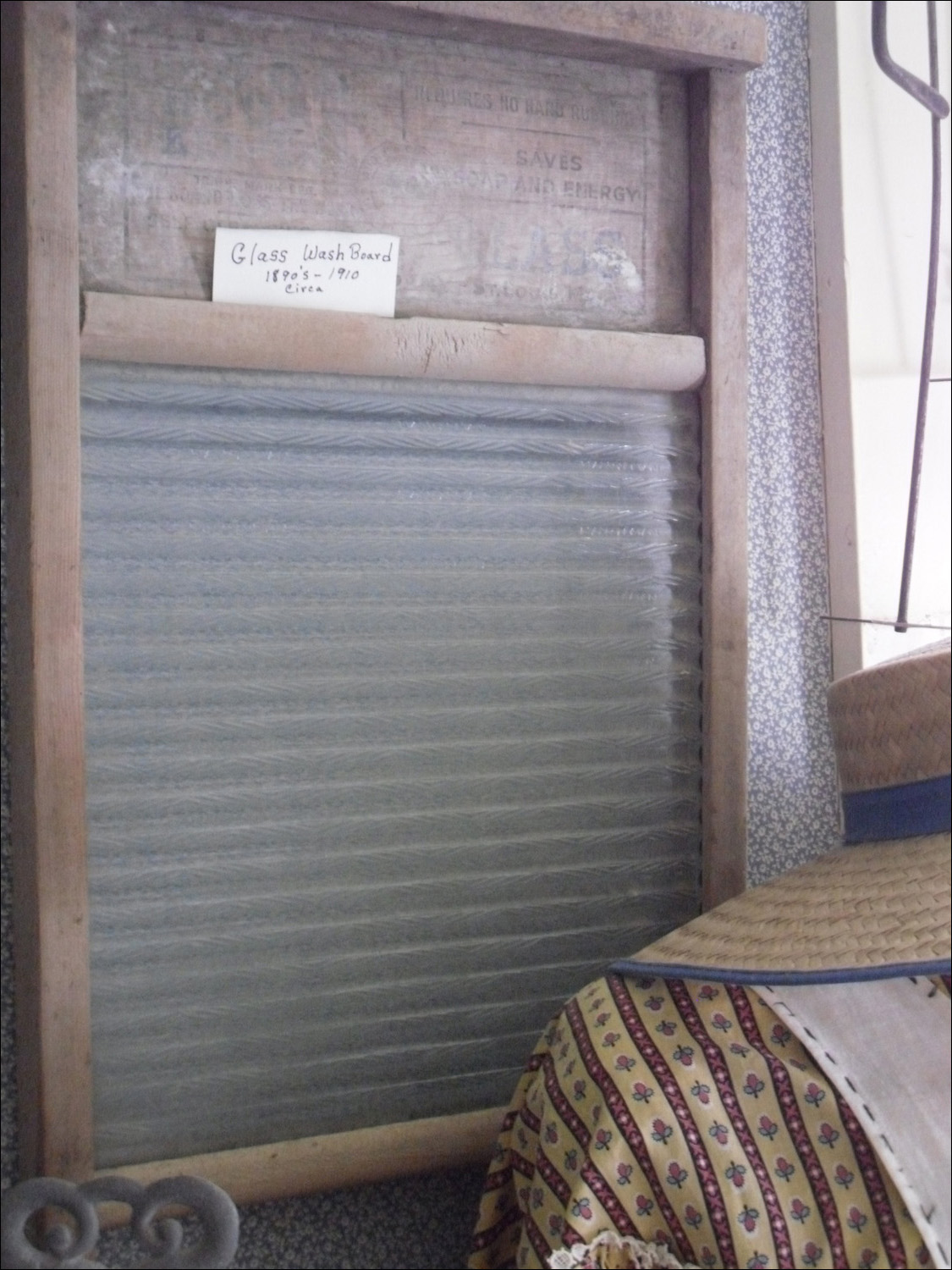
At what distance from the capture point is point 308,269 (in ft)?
4.07

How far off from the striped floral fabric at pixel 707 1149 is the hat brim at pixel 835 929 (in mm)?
36

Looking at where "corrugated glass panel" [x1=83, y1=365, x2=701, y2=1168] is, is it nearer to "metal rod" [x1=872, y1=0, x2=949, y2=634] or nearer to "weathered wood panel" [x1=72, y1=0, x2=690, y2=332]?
"weathered wood panel" [x1=72, y1=0, x2=690, y2=332]

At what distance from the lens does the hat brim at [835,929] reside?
96 cm

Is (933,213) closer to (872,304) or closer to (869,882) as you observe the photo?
(872,304)

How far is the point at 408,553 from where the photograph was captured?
1292 millimetres

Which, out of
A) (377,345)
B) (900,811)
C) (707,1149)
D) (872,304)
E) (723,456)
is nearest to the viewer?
(707,1149)

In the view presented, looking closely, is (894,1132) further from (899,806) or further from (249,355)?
(249,355)

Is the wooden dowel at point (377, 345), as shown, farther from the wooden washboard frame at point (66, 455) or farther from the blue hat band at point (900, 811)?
the blue hat band at point (900, 811)

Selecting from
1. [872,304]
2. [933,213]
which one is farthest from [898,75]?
[872,304]

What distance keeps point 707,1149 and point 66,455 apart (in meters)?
0.82

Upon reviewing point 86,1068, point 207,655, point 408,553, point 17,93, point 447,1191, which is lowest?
point 447,1191

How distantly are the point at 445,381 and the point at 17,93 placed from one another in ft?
1.58

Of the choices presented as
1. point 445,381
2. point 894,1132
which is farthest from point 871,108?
point 894,1132

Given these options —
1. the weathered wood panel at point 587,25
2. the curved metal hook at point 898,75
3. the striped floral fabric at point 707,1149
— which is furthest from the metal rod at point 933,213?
the striped floral fabric at point 707,1149
